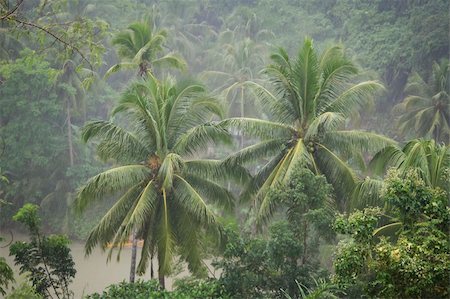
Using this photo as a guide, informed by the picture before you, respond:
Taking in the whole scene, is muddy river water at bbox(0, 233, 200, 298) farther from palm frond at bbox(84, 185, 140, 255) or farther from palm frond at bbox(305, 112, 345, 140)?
palm frond at bbox(305, 112, 345, 140)

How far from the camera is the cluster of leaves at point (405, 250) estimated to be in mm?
4797

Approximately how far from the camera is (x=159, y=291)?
21.9ft

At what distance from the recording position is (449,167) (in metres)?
6.18

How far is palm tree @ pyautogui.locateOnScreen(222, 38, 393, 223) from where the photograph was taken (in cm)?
812

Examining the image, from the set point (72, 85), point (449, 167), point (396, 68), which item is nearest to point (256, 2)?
point (396, 68)

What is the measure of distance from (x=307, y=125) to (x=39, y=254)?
4.24 m

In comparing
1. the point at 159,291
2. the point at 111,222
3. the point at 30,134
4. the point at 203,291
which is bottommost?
the point at 203,291

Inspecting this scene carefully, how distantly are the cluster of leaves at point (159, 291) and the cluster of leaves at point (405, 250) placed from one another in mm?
1871

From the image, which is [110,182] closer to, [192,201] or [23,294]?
[192,201]

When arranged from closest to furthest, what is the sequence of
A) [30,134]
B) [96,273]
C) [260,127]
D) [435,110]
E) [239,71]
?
[260,127]
[96,273]
[435,110]
[30,134]
[239,71]

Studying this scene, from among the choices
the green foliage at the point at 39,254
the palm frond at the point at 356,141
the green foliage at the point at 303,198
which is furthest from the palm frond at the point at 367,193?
the green foliage at the point at 39,254

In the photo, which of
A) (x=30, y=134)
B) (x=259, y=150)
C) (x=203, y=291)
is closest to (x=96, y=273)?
(x=30, y=134)

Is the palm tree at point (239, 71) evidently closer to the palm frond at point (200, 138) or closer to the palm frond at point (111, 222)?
the palm frond at point (200, 138)

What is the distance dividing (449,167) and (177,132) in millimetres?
3821
